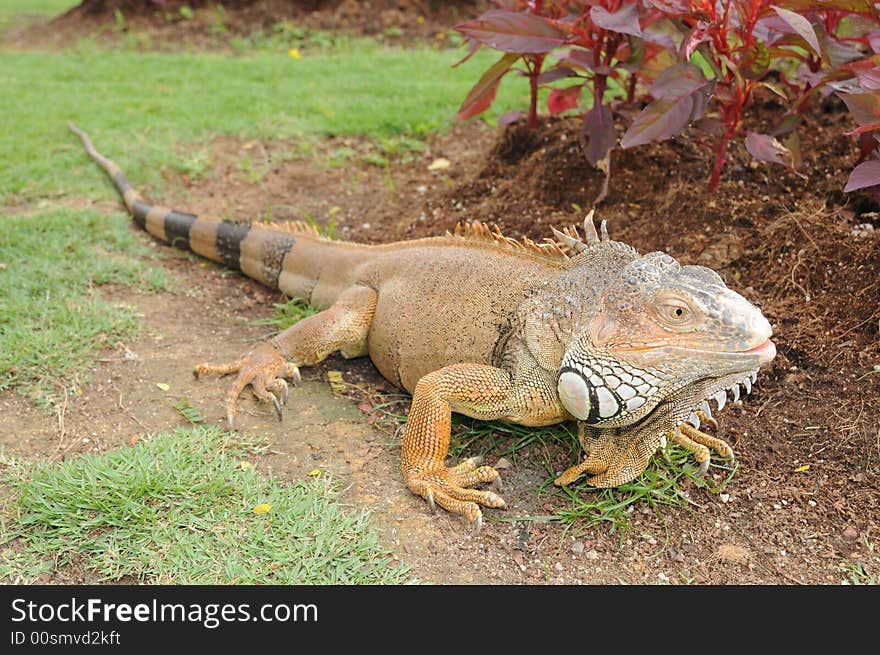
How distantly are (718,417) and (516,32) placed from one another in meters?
2.41

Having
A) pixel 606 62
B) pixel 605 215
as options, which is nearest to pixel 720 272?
pixel 605 215

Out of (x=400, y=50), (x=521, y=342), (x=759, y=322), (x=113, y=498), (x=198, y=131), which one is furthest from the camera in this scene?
(x=400, y=50)

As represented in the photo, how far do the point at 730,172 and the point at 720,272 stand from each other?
84 centimetres

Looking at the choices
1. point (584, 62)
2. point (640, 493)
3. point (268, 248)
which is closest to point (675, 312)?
point (640, 493)

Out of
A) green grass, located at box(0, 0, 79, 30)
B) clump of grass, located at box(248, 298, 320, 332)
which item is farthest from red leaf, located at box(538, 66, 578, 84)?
green grass, located at box(0, 0, 79, 30)

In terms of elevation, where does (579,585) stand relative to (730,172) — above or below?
below

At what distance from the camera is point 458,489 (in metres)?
3.65

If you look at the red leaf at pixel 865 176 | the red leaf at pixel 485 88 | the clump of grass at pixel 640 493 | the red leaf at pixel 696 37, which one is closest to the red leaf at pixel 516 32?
the red leaf at pixel 485 88

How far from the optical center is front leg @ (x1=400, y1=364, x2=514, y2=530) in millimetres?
3749

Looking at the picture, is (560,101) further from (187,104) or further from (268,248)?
(187,104)

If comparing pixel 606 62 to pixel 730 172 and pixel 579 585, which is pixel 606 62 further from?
pixel 579 585

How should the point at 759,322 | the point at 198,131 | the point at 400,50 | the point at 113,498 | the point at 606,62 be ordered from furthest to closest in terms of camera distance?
the point at 400,50 < the point at 198,131 < the point at 606,62 < the point at 113,498 < the point at 759,322

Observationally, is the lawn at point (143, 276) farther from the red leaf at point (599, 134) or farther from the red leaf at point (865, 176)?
the red leaf at point (865, 176)

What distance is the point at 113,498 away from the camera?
11.6ft
